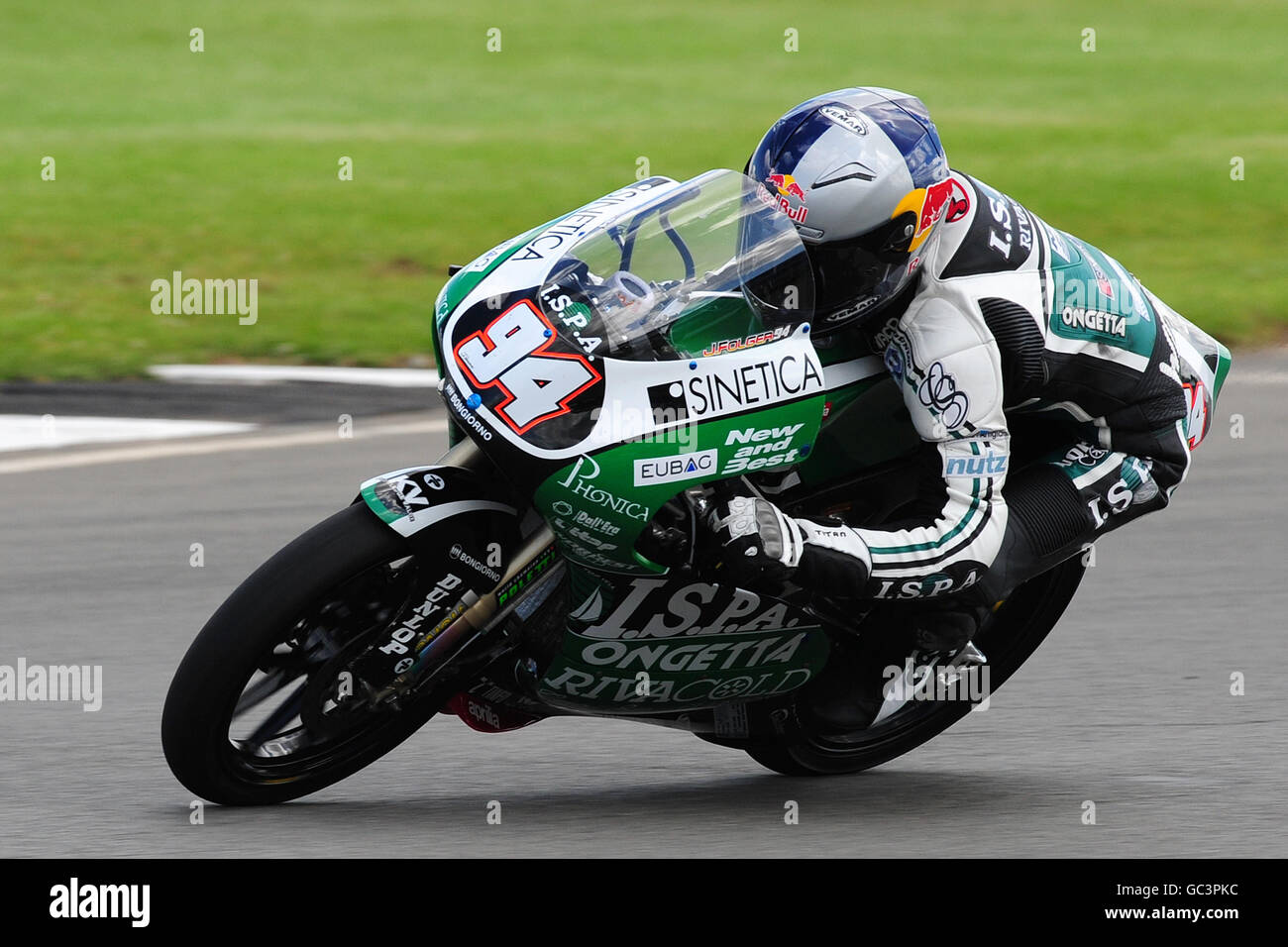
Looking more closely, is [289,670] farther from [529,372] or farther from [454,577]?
[529,372]

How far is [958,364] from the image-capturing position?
4.20 meters

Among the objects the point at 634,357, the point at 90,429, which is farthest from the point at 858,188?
the point at 90,429

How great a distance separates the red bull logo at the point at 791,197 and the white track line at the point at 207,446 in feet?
16.6

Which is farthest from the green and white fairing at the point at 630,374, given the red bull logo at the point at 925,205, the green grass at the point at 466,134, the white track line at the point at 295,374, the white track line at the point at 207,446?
the green grass at the point at 466,134

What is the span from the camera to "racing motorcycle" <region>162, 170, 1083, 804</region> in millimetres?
4020

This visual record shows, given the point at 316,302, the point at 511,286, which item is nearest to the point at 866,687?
the point at 511,286

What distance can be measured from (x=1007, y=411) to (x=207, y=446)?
5081 mm

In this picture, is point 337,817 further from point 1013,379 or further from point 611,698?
point 1013,379

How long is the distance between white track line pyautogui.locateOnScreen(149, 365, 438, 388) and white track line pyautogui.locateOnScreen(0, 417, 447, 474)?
0.88 m

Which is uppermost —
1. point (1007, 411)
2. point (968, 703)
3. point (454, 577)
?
point (1007, 411)

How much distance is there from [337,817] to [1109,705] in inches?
86.2

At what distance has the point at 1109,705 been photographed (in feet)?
18.3

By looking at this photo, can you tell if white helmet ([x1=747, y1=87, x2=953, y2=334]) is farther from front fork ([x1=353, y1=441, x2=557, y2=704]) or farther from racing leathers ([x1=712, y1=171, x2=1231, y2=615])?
front fork ([x1=353, y1=441, x2=557, y2=704])

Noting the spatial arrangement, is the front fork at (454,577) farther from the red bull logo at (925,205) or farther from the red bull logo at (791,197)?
the red bull logo at (925,205)
